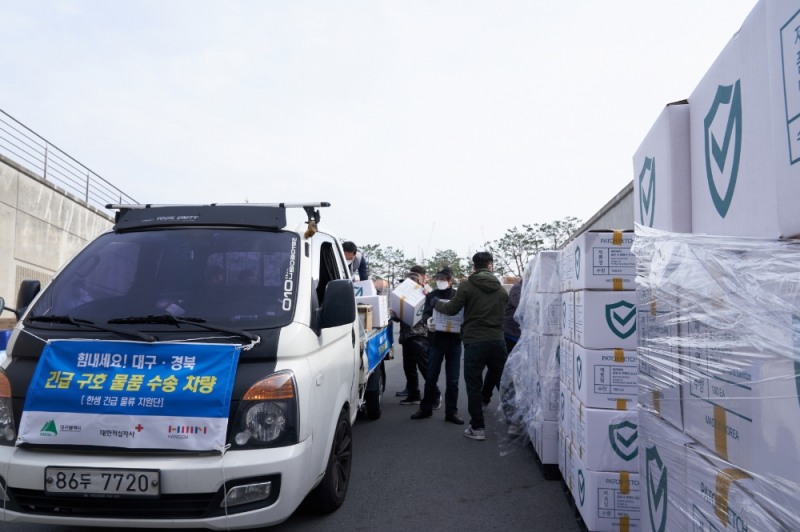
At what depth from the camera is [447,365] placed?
688 cm

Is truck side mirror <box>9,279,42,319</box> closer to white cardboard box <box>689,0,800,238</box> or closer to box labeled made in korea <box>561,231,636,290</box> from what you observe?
box labeled made in korea <box>561,231,636,290</box>

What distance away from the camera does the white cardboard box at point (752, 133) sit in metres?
1.35

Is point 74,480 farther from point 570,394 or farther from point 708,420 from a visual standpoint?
point 570,394

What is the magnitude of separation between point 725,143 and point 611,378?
6.52ft

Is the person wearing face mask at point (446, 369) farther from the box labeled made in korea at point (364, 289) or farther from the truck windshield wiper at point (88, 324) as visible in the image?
the truck windshield wiper at point (88, 324)

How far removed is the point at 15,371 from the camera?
2988 millimetres

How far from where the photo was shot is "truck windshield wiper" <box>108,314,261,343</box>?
3053 millimetres

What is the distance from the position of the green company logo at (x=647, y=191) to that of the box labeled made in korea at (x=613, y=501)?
5.31 ft

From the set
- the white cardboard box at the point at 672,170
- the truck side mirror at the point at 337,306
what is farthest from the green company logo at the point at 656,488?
the truck side mirror at the point at 337,306

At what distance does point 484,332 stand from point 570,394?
2.12 meters

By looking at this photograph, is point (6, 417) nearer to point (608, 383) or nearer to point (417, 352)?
point (608, 383)

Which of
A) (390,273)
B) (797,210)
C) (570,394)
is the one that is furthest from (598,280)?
(390,273)

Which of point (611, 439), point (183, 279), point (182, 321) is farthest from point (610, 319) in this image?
point (183, 279)

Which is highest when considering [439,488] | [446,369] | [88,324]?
[88,324]
